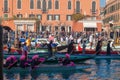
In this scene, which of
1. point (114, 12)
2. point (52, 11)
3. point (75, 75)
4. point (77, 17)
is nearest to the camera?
point (75, 75)

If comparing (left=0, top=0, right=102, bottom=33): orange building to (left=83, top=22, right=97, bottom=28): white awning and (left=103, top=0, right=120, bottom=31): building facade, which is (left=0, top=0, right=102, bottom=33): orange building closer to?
(left=83, top=22, right=97, bottom=28): white awning

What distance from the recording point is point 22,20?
254 ft

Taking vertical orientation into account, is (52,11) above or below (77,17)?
above

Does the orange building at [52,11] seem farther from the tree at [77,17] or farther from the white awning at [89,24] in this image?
the white awning at [89,24]

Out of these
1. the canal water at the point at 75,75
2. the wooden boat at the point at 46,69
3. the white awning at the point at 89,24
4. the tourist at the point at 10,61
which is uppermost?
the white awning at the point at 89,24

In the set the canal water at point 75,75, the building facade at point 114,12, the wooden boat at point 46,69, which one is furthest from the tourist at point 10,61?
the building facade at point 114,12

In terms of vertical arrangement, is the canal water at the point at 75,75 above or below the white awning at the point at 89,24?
below

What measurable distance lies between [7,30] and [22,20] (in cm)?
1256

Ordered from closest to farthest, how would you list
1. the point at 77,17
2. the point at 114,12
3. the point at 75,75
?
1. the point at 75,75
2. the point at 77,17
3. the point at 114,12

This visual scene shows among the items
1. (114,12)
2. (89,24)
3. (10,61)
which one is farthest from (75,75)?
(114,12)

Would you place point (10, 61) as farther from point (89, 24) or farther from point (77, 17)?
point (77, 17)

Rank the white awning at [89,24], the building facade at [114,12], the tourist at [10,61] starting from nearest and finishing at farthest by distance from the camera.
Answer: the tourist at [10,61], the white awning at [89,24], the building facade at [114,12]

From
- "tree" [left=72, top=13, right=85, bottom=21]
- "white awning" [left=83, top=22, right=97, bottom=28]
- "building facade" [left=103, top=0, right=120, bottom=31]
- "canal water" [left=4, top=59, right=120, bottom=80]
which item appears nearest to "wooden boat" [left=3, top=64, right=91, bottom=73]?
"canal water" [left=4, top=59, right=120, bottom=80]

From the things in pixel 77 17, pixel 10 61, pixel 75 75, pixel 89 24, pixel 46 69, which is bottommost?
pixel 75 75
